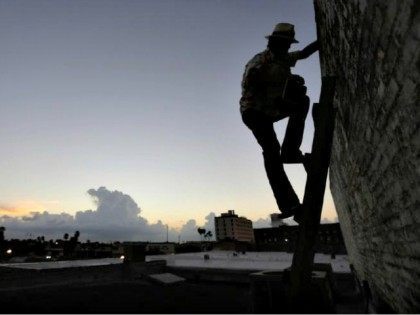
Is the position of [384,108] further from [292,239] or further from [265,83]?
[292,239]

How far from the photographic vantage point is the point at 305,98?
3.62 meters

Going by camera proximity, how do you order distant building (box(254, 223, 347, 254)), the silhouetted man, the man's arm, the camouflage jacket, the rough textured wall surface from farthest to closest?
distant building (box(254, 223, 347, 254)) < the man's arm < the camouflage jacket < the silhouetted man < the rough textured wall surface

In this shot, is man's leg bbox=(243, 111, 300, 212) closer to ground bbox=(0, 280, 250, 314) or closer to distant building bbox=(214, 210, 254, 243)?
ground bbox=(0, 280, 250, 314)

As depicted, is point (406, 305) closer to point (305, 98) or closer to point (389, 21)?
point (305, 98)

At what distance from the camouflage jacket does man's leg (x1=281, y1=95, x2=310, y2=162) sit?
0.18 m

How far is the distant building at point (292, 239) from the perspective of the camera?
79.8 ft

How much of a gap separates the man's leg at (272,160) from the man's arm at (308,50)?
1.06 metres

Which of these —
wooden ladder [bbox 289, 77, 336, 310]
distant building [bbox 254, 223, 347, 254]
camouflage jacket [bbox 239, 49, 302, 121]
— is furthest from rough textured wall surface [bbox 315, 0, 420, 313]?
distant building [bbox 254, 223, 347, 254]

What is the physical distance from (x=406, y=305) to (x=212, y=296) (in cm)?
976

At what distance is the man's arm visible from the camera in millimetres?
4141

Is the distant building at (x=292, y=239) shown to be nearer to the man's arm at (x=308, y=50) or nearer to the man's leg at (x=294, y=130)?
the man's arm at (x=308, y=50)

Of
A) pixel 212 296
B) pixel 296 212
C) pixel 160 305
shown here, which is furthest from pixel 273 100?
pixel 212 296

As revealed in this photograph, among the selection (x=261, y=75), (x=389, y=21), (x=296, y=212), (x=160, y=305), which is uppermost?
(x=261, y=75)

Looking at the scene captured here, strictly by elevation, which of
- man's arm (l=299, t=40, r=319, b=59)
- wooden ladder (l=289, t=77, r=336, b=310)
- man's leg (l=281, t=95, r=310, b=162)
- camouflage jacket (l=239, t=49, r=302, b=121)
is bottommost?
wooden ladder (l=289, t=77, r=336, b=310)
